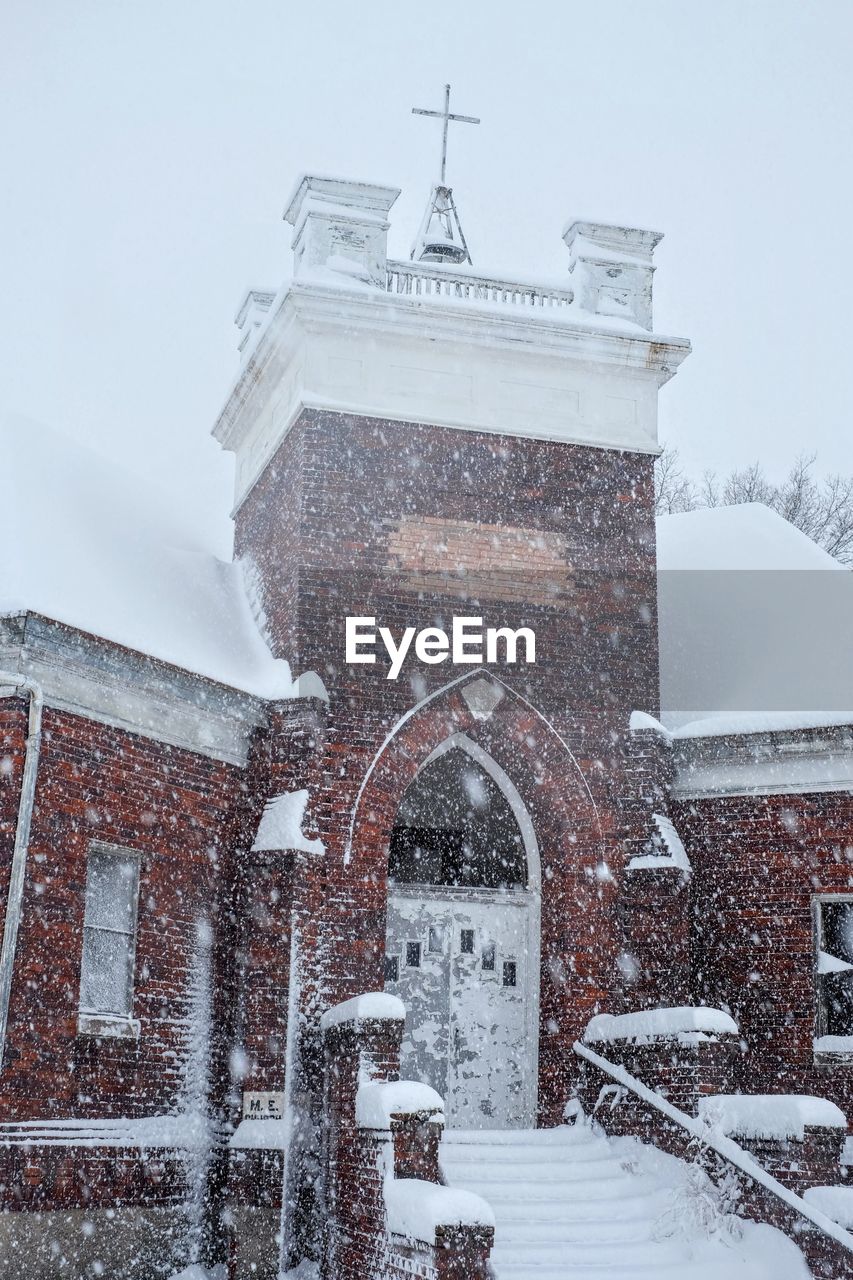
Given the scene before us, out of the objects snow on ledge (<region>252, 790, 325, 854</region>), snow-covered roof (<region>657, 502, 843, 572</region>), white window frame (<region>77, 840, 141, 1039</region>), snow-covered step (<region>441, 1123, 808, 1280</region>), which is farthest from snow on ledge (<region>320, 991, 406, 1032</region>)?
snow-covered roof (<region>657, 502, 843, 572</region>)

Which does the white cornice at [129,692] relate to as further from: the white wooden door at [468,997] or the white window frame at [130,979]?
the white wooden door at [468,997]

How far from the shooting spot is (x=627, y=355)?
13930 millimetres

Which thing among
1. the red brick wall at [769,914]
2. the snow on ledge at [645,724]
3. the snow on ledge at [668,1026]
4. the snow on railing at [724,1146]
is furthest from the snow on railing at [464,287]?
the snow on railing at [724,1146]

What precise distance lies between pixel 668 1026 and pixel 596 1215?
1.54 meters

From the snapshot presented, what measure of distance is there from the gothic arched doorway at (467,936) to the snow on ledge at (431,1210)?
3215mm

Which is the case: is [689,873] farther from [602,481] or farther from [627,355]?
[627,355]


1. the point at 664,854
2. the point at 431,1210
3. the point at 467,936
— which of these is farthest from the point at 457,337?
the point at 431,1210

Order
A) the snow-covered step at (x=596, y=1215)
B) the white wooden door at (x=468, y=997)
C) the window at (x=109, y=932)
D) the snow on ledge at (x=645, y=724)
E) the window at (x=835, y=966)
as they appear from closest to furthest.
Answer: the snow-covered step at (x=596, y=1215)
the window at (x=109, y=932)
the white wooden door at (x=468, y=997)
the window at (x=835, y=966)
the snow on ledge at (x=645, y=724)

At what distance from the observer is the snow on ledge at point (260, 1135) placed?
10945 mm

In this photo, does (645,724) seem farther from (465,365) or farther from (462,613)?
(465,365)

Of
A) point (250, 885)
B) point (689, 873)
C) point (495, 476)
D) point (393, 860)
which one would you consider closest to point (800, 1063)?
point (689, 873)

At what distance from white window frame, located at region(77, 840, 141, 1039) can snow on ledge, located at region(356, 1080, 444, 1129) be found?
198 centimetres

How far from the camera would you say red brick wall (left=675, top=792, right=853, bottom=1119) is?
486 inches

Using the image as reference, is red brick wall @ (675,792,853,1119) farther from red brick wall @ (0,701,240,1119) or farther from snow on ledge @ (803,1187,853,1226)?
red brick wall @ (0,701,240,1119)
